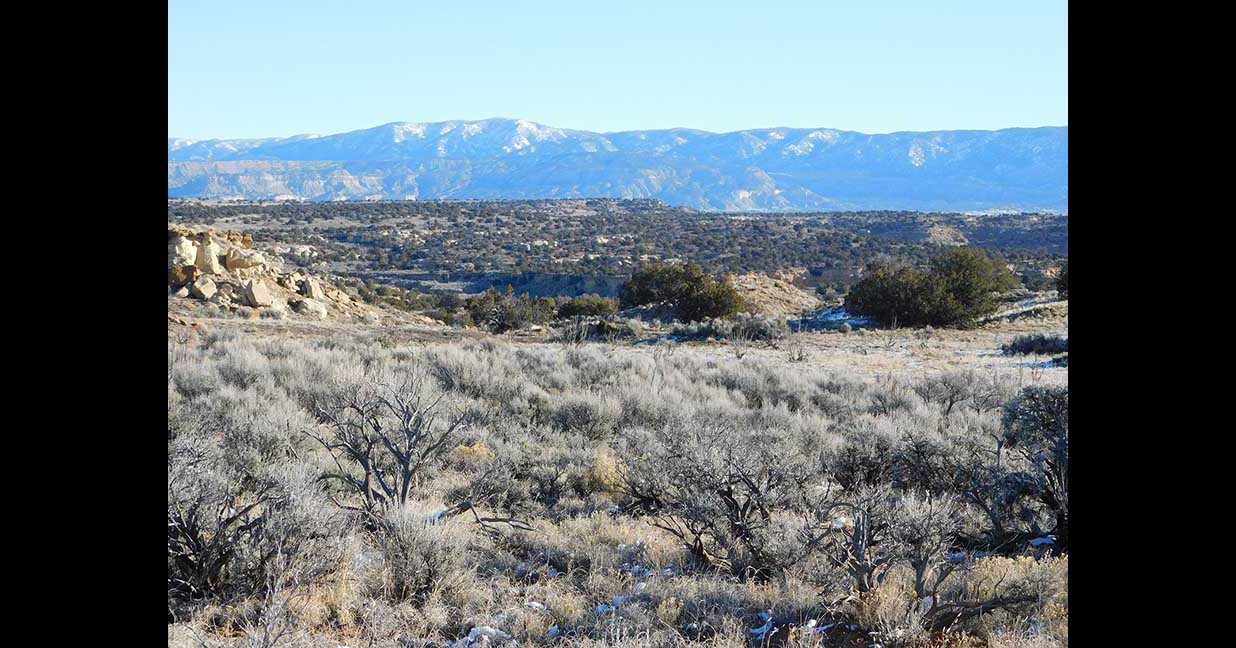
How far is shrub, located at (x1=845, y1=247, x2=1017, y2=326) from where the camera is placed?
82.5 feet

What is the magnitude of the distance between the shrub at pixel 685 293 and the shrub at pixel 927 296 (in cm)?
401

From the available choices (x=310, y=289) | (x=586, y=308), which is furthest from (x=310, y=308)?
(x=586, y=308)

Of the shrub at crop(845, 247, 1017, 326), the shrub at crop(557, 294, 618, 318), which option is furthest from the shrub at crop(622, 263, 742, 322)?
the shrub at crop(845, 247, 1017, 326)

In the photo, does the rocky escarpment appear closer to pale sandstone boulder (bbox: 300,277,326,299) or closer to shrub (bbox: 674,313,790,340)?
pale sandstone boulder (bbox: 300,277,326,299)

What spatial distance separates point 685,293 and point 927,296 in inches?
283

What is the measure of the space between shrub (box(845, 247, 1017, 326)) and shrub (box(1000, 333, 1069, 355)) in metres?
5.17

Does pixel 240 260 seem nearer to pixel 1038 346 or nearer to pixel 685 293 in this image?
pixel 685 293

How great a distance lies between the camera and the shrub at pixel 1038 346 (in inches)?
722

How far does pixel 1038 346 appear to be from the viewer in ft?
61.2
